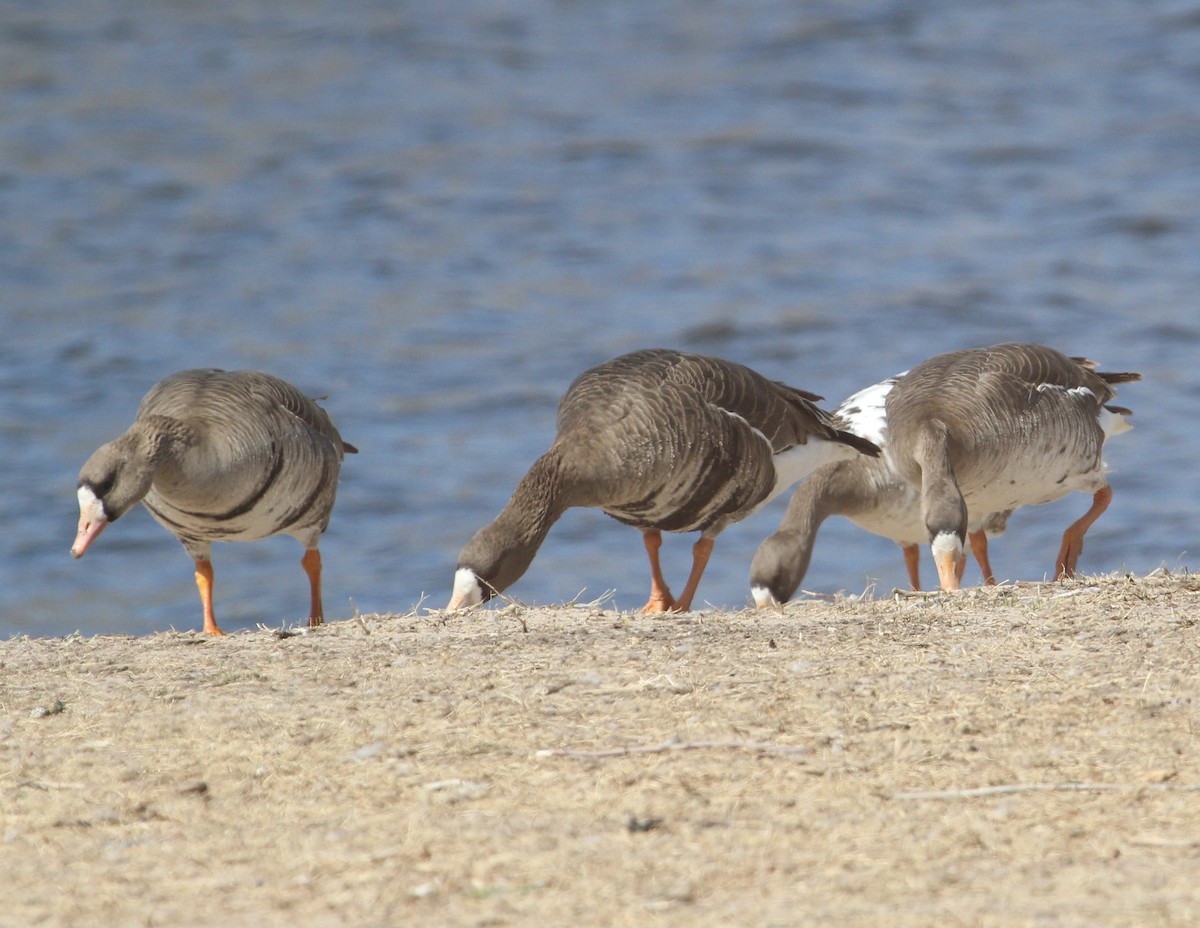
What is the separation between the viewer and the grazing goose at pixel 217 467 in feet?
30.7

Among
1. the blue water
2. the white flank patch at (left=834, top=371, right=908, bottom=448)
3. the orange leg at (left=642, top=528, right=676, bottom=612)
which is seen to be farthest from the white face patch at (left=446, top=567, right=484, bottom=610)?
the blue water

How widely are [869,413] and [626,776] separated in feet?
23.3

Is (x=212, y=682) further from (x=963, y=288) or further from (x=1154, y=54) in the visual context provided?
(x=1154, y=54)

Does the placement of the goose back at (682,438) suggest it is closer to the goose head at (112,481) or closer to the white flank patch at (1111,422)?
the goose head at (112,481)

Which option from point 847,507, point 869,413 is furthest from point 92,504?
point 869,413

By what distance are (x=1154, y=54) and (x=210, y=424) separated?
94.1 feet

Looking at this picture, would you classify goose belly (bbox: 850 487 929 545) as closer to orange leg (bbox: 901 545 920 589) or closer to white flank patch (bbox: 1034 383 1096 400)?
orange leg (bbox: 901 545 920 589)

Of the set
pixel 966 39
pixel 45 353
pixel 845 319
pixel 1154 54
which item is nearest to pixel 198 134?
pixel 45 353

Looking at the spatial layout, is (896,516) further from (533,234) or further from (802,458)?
(533,234)

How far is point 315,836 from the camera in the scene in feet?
17.0

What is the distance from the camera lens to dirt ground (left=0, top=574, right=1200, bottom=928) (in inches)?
185

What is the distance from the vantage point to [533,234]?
2566 centimetres

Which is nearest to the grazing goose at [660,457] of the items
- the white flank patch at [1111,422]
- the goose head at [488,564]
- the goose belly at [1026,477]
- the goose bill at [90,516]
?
the goose head at [488,564]

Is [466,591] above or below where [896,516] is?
above
